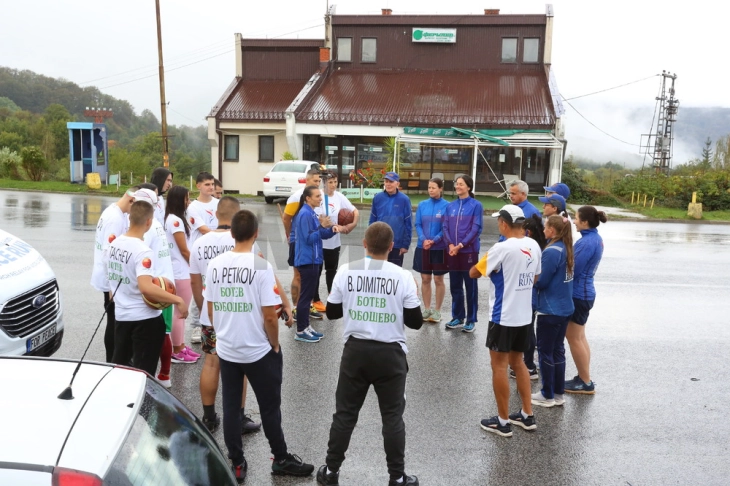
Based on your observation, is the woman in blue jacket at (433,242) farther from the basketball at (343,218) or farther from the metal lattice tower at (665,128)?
the metal lattice tower at (665,128)

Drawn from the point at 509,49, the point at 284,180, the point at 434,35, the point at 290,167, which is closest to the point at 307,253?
the point at 284,180

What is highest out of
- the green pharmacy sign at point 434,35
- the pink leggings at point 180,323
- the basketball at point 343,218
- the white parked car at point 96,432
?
the green pharmacy sign at point 434,35

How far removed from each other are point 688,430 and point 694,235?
14.9 metres

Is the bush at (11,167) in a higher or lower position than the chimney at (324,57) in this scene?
lower

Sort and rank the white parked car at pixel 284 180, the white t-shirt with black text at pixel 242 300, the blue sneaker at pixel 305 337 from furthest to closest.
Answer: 1. the white parked car at pixel 284 180
2. the blue sneaker at pixel 305 337
3. the white t-shirt with black text at pixel 242 300

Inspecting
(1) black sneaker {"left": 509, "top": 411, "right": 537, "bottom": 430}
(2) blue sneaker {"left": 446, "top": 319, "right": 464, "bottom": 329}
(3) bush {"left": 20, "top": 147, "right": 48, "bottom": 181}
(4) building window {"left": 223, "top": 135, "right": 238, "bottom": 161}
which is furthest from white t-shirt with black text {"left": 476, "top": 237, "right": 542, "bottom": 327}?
(3) bush {"left": 20, "top": 147, "right": 48, "bottom": 181}

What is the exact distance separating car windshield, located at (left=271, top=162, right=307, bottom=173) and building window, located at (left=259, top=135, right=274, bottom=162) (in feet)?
22.0

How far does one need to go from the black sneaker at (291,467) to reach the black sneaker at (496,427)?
1.62 metres

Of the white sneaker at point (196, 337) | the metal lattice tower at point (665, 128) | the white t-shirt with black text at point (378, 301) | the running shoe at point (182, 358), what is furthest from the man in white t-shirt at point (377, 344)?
the metal lattice tower at point (665, 128)

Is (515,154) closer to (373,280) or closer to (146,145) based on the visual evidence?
(373,280)

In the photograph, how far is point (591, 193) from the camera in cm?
2955

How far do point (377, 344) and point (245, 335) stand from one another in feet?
2.92

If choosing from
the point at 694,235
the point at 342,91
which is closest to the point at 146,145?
the point at 342,91

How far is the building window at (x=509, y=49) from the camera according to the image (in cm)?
3090
